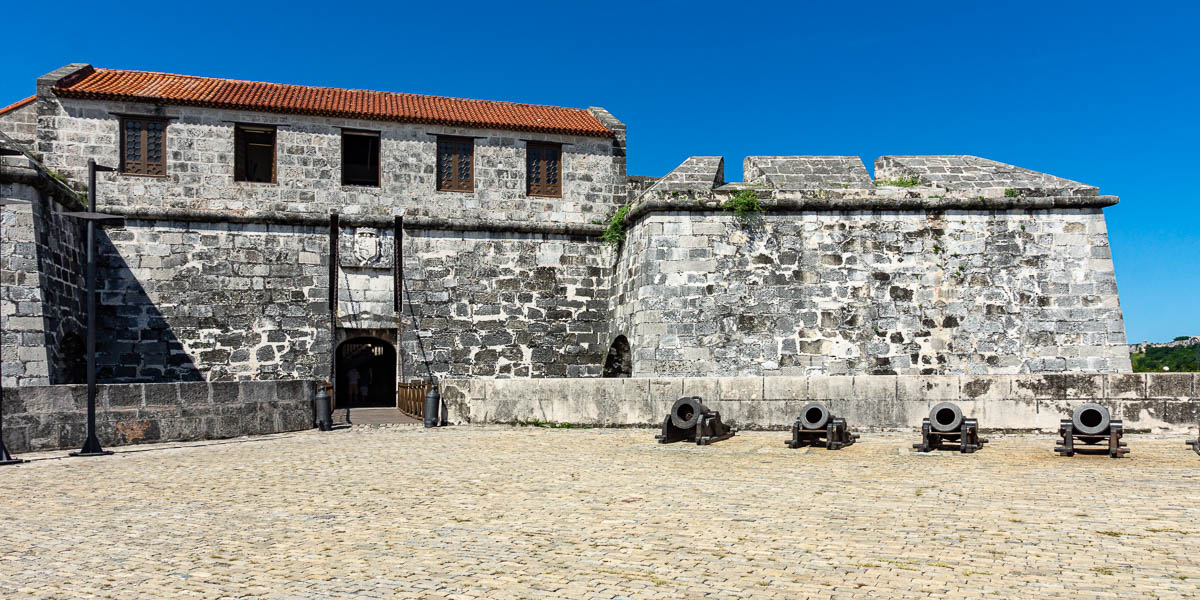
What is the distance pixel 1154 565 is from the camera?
15.7 ft

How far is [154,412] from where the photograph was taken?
39.4 feet

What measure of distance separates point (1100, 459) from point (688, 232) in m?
9.06

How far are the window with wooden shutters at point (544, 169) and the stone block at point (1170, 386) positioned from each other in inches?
482

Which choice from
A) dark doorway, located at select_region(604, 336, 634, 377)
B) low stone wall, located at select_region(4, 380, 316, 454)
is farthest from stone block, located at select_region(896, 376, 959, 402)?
low stone wall, located at select_region(4, 380, 316, 454)

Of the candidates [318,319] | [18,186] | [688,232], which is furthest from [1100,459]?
[18,186]

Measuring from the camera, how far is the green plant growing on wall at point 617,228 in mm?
19688

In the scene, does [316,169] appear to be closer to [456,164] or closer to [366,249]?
[366,249]

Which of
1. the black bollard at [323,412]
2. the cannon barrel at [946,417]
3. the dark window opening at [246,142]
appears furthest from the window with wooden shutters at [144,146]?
the cannon barrel at [946,417]

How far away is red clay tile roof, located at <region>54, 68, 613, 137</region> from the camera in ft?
59.2

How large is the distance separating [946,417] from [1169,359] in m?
46.8

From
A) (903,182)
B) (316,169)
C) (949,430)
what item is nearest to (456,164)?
(316,169)

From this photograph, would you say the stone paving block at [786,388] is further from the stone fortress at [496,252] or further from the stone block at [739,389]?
the stone fortress at [496,252]

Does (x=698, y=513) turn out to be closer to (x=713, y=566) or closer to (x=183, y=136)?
(x=713, y=566)

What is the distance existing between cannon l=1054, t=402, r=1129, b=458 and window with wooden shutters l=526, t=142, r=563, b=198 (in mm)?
Result: 12574
